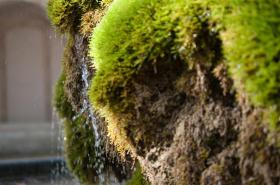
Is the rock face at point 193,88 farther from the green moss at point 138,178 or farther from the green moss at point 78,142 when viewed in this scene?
the green moss at point 78,142

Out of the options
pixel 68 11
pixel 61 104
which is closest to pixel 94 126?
pixel 68 11

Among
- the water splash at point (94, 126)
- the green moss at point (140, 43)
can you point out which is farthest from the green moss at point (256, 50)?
the water splash at point (94, 126)

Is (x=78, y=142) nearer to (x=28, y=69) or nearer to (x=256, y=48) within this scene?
(x=256, y=48)

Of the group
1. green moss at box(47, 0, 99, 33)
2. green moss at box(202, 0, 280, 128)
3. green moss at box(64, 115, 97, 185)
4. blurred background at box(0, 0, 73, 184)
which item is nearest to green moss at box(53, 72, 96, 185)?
green moss at box(64, 115, 97, 185)

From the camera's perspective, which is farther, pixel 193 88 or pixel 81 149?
pixel 81 149

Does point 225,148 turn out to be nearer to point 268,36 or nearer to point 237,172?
point 237,172

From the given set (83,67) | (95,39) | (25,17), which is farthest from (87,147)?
(25,17)
